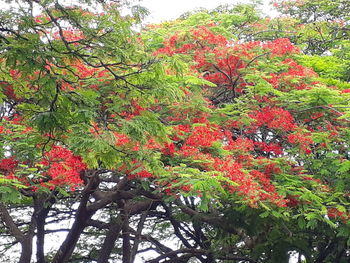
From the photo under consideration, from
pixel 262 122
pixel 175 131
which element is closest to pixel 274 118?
pixel 262 122

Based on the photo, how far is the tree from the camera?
5.18m

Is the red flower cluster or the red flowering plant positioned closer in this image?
the red flowering plant

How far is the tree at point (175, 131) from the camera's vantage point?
518 cm

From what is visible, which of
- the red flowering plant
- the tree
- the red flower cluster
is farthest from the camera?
the red flower cluster

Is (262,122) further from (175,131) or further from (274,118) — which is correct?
(175,131)

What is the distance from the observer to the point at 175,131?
346 inches

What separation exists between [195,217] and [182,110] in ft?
7.52

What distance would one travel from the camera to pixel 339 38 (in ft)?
45.9

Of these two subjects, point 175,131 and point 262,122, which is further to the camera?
point 262,122

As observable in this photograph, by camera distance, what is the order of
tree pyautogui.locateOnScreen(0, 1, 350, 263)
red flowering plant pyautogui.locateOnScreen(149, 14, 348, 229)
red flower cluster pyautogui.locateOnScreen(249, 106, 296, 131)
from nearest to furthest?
tree pyautogui.locateOnScreen(0, 1, 350, 263)
red flowering plant pyautogui.locateOnScreen(149, 14, 348, 229)
red flower cluster pyautogui.locateOnScreen(249, 106, 296, 131)

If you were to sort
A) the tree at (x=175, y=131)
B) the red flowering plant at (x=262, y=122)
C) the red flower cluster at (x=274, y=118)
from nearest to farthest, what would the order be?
1. the tree at (x=175, y=131)
2. the red flowering plant at (x=262, y=122)
3. the red flower cluster at (x=274, y=118)

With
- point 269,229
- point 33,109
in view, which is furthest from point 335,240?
point 33,109

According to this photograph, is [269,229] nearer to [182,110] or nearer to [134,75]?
[182,110]

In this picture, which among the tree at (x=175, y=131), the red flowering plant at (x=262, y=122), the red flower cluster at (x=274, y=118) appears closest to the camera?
the tree at (x=175, y=131)
